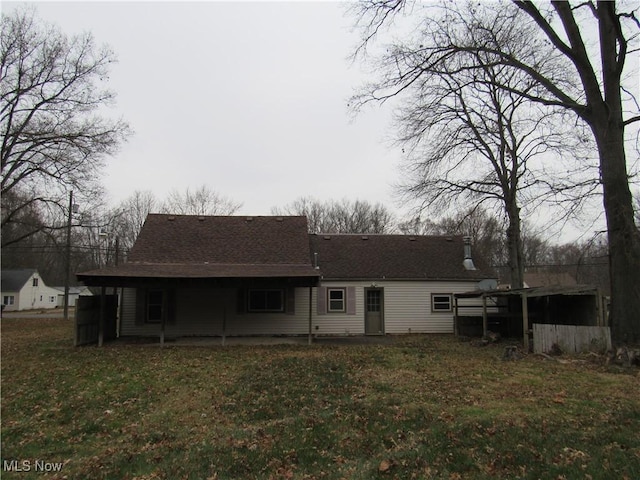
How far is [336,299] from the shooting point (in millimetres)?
21062

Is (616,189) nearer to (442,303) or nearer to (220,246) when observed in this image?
(442,303)

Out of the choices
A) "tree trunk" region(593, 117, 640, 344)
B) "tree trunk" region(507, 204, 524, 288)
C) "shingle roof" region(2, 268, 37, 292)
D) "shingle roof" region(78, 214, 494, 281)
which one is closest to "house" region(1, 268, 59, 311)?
"shingle roof" region(2, 268, 37, 292)

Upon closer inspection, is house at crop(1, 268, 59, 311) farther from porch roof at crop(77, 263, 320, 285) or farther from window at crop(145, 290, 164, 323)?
porch roof at crop(77, 263, 320, 285)

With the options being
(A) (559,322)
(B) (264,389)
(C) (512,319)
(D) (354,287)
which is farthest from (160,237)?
(A) (559,322)

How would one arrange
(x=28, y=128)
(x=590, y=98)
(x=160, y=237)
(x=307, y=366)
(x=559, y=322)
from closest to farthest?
1. (x=307, y=366)
2. (x=590, y=98)
3. (x=559, y=322)
4. (x=160, y=237)
5. (x=28, y=128)

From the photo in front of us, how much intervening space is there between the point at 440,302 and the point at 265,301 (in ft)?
26.4

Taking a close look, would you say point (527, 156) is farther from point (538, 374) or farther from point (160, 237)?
point (160, 237)

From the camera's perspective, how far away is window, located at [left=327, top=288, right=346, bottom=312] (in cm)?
2094

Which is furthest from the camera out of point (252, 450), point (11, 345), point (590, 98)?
point (11, 345)

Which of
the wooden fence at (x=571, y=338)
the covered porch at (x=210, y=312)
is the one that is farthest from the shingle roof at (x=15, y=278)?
the wooden fence at (x=571, y=338)

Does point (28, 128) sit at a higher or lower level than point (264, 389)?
higher

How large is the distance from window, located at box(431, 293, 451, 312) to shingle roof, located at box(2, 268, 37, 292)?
5283cm

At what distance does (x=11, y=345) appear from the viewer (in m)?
16.7

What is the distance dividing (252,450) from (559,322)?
16.0m
